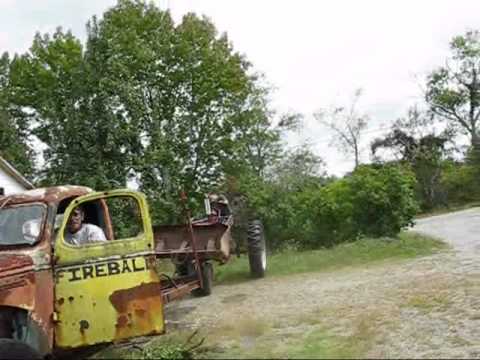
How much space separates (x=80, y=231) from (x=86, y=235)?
0.08 metres

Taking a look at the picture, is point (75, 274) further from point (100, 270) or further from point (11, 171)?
point (11, 171)

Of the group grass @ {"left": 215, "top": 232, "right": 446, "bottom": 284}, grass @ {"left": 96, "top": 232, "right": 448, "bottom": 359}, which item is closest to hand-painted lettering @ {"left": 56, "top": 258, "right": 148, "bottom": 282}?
grass @ {"left": 96, "top": 232, "right": 448, "bottom": 359}

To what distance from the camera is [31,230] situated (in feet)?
21.5

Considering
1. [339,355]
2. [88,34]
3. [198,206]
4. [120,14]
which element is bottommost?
[339,355]

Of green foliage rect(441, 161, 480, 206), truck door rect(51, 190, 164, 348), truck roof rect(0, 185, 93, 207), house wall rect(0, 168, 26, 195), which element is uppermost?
house wall rect(0, 168, 26, 195)

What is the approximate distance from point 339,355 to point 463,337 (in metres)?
3.60

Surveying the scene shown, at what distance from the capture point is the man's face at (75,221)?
6668 mm

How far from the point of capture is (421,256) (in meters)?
15.0

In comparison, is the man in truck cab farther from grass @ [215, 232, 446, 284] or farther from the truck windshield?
grass @ [215, 232, 446, 284]

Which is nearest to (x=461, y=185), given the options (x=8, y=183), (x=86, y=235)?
(x=8, y=183)

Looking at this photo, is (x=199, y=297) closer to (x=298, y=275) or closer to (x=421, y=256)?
(x=298, y=275)

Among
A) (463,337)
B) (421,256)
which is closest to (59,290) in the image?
(463,337)

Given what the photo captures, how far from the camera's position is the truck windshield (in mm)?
6527

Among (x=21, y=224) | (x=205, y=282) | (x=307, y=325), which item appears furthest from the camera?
(x=205, y=282)
